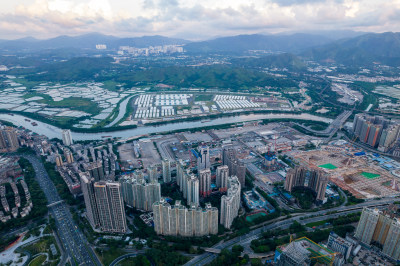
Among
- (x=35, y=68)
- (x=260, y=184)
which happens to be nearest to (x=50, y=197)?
(x=260, y=184)

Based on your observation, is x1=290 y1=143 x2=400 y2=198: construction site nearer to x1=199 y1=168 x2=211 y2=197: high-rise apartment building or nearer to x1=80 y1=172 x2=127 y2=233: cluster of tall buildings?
x1=199 y1=168 x2=211 y2=197: high-rise apartment building

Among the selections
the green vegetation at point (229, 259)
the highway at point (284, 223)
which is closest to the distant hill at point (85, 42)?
the highway at point (284, 223)

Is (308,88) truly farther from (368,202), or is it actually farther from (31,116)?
(31,116)

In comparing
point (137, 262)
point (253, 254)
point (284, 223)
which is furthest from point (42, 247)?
point (284, 223)

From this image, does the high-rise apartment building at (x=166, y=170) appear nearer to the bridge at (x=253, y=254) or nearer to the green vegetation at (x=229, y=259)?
the bridge at (x=253, y=254)

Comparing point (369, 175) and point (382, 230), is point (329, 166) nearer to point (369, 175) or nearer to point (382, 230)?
point (369, 175)

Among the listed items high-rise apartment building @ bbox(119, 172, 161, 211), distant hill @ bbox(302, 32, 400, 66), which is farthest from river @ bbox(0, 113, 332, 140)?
distant hill @ bbox(302, 32, 400, 66)
